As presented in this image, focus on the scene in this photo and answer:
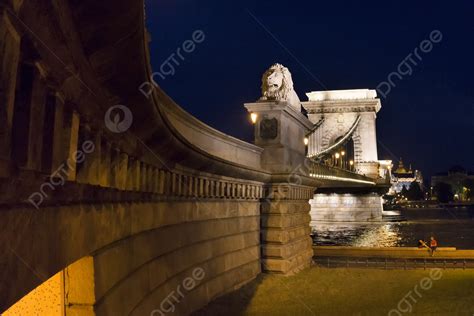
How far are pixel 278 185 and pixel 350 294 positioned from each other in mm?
2952

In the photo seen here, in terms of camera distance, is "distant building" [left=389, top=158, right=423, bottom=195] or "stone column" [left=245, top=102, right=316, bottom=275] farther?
"distant building" [left=389, top=158, right=423, bottom=195]

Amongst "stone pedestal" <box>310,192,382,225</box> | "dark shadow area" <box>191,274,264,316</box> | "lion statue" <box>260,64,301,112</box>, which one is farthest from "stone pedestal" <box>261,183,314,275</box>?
"stone pedestal" <box>310,192,382,225</box>

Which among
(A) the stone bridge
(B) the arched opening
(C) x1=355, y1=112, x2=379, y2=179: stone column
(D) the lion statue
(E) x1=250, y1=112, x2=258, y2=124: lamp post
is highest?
(C) x1=355, y1=112, x2=379, y2=179: stone column

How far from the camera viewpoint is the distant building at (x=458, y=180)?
156 m

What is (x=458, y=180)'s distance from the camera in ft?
573

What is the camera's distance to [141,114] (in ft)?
15.6

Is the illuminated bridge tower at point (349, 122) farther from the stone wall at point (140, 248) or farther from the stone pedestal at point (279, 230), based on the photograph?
the stone wall at point (140, 248)

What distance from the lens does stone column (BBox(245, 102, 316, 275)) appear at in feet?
41.0

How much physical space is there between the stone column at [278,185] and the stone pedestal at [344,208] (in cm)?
4329

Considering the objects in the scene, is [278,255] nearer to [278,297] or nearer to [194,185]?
[278,297]

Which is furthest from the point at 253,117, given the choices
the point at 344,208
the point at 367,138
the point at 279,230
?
the point at 367,138

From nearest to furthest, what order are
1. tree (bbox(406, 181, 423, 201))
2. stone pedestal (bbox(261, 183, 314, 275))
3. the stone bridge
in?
the stone bridge → stone pedestal (bbox(261, 183, 314, 275)) → tree (bbox(406, 181, 423, 201))

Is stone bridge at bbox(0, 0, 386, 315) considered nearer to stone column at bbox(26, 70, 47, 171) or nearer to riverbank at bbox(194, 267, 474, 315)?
stone column at bbox(26, 70, 47, 171)

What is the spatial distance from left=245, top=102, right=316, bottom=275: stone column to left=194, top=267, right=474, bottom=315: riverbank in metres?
0.48
